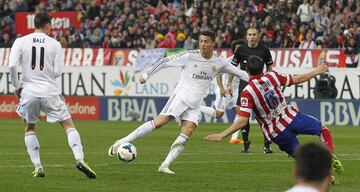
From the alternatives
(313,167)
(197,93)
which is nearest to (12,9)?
(197,93)

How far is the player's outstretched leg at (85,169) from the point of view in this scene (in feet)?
44.1

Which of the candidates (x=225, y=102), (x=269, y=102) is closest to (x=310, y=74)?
(x=269, y=102)

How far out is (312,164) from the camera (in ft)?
18.5

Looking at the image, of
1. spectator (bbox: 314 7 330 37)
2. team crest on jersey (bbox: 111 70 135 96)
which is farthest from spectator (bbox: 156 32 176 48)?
spectator (bbox: 314 7 330 37)

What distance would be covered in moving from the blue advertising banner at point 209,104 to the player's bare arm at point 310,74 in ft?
54.9

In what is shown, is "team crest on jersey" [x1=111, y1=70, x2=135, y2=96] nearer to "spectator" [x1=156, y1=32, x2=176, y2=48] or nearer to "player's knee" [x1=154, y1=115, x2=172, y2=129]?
"spectator" [x1=156, y1=32, x2=176, y2=48]

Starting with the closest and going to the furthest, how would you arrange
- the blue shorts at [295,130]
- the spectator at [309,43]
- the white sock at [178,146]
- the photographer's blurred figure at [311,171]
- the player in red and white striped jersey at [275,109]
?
the photographer's blurred figure at [311,171], the player in red and white striped jersey at [275,109], the blue shorts at [295,130], the white sock at [178,146], the spectator at [309,43]

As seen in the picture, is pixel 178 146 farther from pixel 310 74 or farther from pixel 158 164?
pixel 310 74

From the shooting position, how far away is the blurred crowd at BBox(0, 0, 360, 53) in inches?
1319

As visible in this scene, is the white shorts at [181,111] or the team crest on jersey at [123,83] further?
the team crest on jersey at [123,83]

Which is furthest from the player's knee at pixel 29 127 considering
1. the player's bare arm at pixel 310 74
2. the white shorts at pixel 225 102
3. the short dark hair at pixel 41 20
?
the white shorts at pixel 225 102

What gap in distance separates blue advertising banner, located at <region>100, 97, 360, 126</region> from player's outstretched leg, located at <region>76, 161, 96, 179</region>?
1659 centimetres

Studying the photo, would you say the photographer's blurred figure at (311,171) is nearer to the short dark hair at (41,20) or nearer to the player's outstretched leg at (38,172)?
the short dark hair at (41,20)

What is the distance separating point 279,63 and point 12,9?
52.8ft
